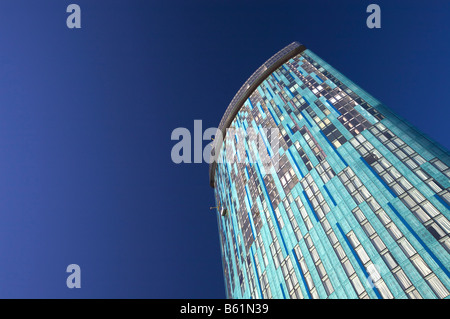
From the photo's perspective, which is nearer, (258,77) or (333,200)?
(333,200)

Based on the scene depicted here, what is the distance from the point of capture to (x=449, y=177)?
4006 centimetres

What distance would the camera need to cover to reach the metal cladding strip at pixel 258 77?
107 metres

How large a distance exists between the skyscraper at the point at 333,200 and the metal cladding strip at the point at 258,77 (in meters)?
15.0

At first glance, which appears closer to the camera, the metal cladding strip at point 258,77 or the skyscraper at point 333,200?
the skyscraper at point 333,200

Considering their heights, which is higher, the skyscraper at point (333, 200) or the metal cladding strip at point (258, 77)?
the metal cladding strip at point (258, 77)

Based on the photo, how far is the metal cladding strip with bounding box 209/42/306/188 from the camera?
107062mm

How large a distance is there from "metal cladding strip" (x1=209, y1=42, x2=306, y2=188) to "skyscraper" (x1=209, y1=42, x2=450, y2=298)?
49.2 feet

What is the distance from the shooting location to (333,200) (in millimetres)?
50156

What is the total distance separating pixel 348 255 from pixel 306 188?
17.6 m

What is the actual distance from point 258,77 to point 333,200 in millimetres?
70875

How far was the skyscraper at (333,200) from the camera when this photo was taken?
37.2 meters
